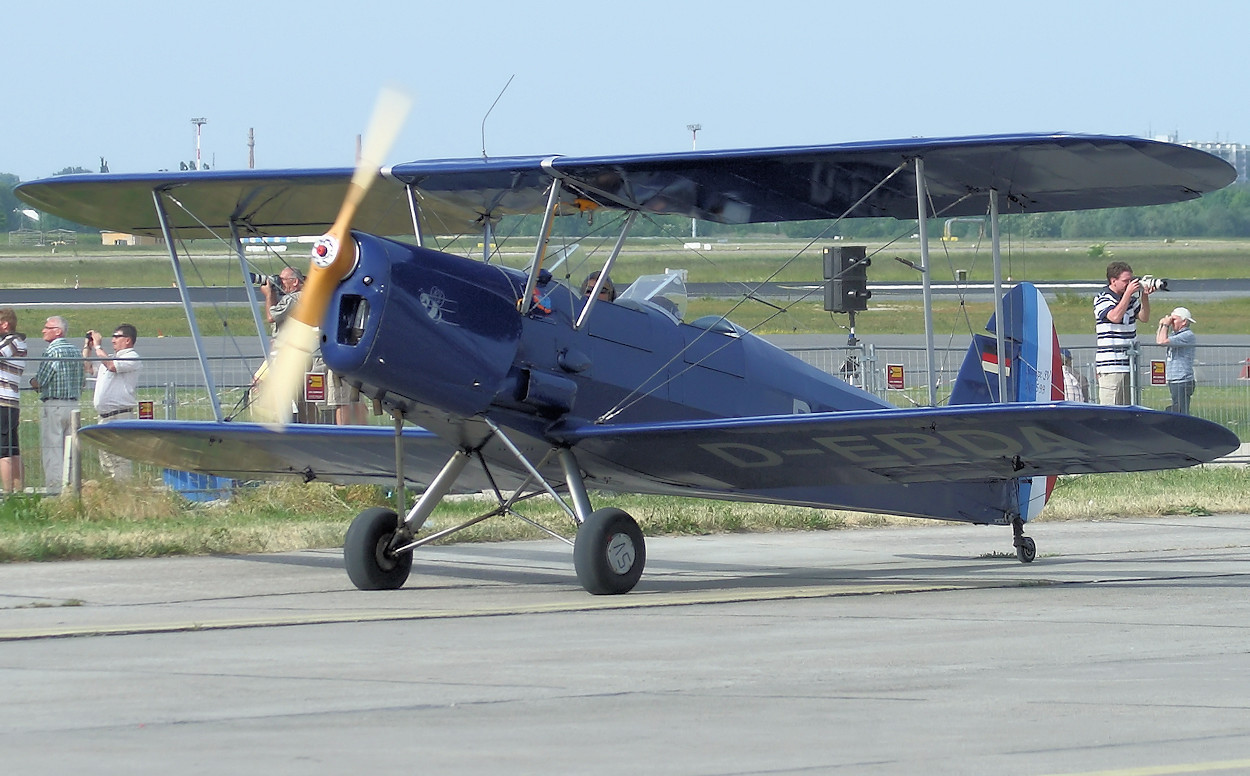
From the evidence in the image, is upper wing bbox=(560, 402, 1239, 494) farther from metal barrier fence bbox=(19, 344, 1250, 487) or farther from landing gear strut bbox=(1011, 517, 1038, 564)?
metal barrier fence bbox=(19, 344, 1250, 487)

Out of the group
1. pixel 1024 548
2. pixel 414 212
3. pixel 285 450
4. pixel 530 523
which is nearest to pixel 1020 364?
pixel 1024 548

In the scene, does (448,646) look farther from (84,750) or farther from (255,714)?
(84,750)

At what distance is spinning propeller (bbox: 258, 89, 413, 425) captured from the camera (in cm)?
823

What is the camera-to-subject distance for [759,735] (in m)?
4.89

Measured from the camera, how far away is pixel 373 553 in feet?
30.1

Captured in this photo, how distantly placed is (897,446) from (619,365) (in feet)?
5.91

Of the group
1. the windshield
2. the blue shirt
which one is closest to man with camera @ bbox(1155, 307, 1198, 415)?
the blue shirt

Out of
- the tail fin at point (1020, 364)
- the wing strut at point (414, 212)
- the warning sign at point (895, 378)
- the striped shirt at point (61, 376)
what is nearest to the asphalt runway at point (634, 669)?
the tail fin at point (1020, 364)

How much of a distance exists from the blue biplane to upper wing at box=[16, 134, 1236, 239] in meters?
0.02

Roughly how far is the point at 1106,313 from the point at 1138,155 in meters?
8.05

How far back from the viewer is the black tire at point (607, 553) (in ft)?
28.2

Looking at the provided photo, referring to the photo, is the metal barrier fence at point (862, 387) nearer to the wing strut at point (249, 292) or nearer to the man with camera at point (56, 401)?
the man with camera at point (56, 401)

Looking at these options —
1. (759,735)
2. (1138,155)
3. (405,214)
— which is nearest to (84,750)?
(759,735)

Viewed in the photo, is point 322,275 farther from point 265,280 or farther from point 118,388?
point 118,388
